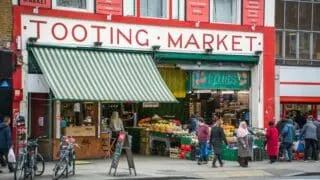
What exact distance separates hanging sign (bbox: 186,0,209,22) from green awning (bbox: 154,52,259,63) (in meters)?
1.46

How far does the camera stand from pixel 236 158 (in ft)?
86.6

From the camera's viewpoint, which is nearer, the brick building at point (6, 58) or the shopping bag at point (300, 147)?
the brick building at point (6, 58)

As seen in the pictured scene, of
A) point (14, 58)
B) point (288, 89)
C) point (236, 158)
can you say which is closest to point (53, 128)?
point (14, 58)

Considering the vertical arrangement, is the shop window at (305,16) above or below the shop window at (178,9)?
above

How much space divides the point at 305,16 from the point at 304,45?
4.94 feet

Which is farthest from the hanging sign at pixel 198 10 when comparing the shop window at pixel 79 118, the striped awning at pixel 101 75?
the shop window at pixel 79 118

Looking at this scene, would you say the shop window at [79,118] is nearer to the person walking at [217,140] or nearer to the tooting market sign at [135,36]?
the tooting market sign at [135,36]

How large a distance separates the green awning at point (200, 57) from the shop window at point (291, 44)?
6.81m

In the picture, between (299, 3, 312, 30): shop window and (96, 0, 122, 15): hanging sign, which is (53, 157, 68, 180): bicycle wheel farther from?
(299, 3, 312, 30): shop window

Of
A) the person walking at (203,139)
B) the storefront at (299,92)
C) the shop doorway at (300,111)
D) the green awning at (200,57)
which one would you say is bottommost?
the person walking at (203,139)

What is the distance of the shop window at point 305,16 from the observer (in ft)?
120

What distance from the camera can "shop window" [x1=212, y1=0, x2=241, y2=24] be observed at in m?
29.3

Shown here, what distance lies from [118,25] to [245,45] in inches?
236

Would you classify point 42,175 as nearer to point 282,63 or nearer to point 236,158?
point 236,158
